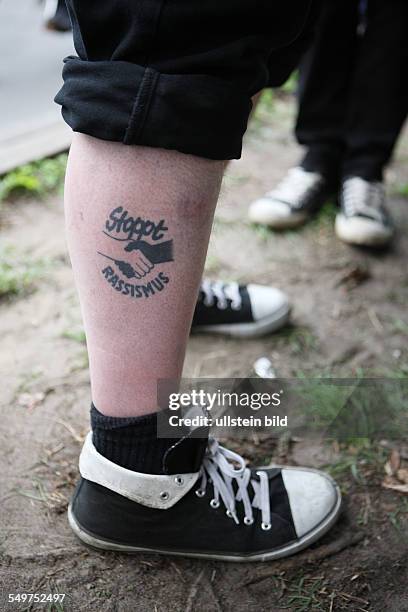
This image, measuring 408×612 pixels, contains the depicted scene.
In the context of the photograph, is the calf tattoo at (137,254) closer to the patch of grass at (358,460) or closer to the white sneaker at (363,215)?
the patch of grass at (358,460)

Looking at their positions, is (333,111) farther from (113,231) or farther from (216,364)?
(113,231)

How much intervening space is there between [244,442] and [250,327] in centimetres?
36

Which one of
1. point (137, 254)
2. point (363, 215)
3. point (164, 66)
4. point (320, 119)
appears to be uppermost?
point (164, 66)

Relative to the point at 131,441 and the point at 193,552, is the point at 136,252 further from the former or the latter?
the point at 193,552

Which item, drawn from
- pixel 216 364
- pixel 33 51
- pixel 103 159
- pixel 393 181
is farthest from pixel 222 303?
pixel 33 51

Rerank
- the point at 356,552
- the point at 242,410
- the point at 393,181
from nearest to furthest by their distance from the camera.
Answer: the point at 356,552 → the point at 242,410 → the point at 393,181

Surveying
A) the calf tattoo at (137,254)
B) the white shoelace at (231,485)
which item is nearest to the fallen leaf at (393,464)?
the white shoelace at (231,485)

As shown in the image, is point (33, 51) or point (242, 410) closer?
point (242, 410)

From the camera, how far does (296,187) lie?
6.98ft

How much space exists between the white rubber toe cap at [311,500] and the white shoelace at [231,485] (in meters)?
0.05

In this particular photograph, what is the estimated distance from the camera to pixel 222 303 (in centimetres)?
155

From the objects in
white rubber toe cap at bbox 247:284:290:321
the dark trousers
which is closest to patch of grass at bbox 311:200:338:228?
the dark trousers

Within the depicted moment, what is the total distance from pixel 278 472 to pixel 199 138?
2.00 feet

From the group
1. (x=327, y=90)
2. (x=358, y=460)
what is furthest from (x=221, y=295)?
(x=327, y=90)
